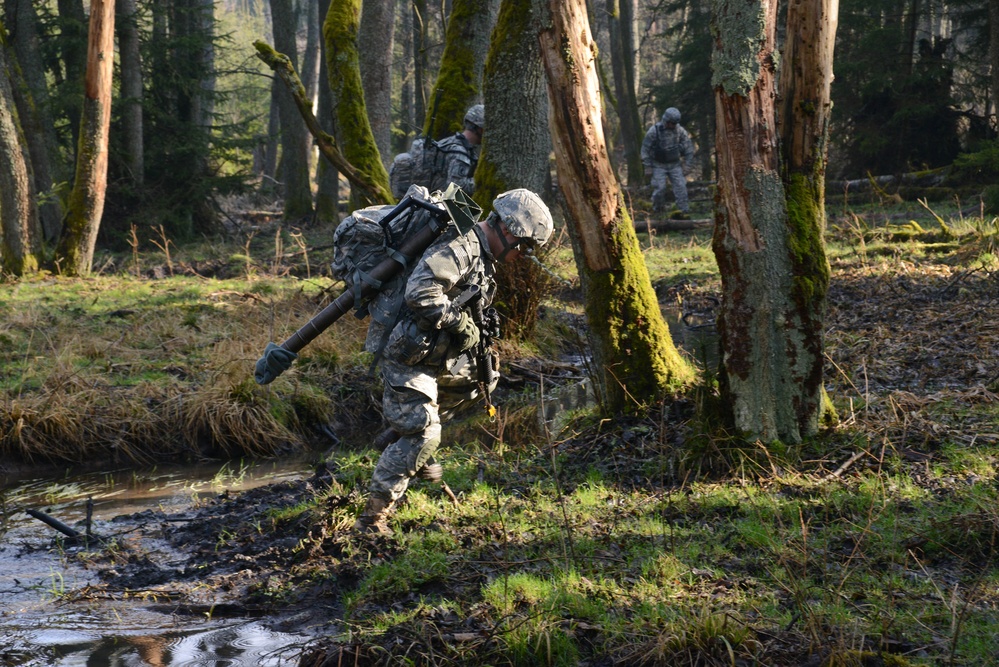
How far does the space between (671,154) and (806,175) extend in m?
13.0

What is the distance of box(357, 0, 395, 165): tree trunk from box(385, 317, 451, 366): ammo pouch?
873 cm

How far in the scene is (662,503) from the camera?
526cm

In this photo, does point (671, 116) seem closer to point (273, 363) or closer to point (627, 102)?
point (627, 102)

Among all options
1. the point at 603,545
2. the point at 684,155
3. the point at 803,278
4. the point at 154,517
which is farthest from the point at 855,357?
the point at 684,155

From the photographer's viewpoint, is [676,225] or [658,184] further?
[658,184]

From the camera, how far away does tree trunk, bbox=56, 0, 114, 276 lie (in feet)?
42.8

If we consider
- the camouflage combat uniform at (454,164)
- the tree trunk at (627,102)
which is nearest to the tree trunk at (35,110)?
the camouflage combat uniform at (454,164)

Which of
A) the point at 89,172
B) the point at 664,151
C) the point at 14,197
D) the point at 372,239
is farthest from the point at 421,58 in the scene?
the point at 372,239

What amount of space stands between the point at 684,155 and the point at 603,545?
14.8 metres

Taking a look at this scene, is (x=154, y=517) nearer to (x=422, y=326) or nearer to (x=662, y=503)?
(x=422, y=326)

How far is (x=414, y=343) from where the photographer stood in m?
5.07

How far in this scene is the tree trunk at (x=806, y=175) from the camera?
211 inches

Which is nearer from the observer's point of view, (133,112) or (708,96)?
(133,112)

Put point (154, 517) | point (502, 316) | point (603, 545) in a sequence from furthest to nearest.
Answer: point (502, 316) < point (154, 517) < point (603, 545)
